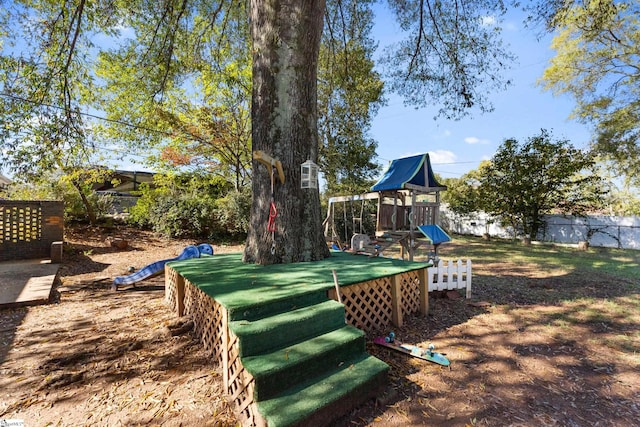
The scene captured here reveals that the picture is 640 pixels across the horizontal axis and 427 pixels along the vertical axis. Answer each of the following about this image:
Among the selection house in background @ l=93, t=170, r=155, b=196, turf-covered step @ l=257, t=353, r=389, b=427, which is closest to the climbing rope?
turf-covered step @ l=257, t=353, r=389, b=427

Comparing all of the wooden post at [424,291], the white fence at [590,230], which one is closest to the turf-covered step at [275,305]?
the wooden post at [424,291]

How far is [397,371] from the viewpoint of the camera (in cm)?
273

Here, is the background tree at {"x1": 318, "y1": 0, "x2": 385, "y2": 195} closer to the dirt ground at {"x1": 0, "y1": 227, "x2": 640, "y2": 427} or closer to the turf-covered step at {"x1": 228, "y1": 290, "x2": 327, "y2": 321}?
the dirt ground at {"x1": 0, "y1": 227, "x2": 640, "y2": 427}

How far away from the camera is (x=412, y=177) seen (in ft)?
21.3

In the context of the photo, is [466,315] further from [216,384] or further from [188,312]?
[188,312]

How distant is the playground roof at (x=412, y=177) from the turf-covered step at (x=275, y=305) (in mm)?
4080

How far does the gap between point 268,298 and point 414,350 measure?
167 centimetres

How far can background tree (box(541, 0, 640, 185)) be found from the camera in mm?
11820

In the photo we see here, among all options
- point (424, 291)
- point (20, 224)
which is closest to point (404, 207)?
point (424, 291)

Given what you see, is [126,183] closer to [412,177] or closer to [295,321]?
[412,177]

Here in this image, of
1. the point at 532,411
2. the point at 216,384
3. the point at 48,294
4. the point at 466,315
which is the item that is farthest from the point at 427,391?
the point at 48,294

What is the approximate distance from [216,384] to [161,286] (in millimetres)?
4012

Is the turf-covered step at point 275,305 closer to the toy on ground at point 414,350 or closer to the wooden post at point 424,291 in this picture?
the toy on ground at point 414,350

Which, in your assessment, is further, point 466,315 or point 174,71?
point 174,71
